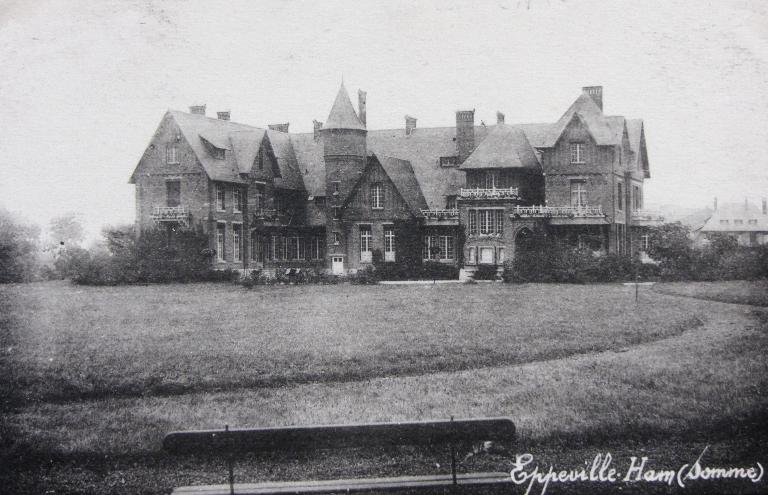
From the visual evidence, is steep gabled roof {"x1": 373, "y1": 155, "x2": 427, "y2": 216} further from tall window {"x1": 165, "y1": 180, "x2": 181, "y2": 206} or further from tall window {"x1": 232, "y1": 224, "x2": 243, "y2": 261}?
tall window {"x1": 165, "y1": 180, "x2": 181, "y2": 206}

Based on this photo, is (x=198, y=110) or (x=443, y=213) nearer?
(x=443, y=213)

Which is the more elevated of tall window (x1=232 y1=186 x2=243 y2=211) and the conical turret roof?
the conical turret roof

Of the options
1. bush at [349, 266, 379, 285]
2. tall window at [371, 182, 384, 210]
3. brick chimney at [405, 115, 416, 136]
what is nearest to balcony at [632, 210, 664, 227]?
tall window at [371, 182, 384, 210]

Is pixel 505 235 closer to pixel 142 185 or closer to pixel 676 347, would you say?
pixel 142 185

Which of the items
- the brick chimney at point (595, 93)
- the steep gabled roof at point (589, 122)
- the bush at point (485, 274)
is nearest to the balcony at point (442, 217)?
the bush at point (485, 274)

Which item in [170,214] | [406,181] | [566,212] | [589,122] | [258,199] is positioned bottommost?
[566,212]

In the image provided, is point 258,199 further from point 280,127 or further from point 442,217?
point 442,217

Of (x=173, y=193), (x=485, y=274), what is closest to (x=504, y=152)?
(x=485, y=274)
